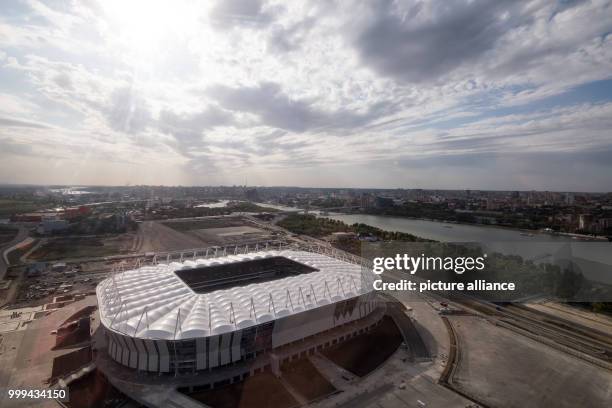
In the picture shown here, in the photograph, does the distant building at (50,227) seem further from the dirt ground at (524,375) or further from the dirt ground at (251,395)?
the dirt ground at (524,375)

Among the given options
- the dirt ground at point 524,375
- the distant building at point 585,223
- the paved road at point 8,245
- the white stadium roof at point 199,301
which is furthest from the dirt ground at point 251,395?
the distant building at point 585,223

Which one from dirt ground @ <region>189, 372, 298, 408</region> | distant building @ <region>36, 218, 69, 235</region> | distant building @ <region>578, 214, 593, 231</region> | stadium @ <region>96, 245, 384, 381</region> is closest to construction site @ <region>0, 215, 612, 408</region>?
dirt ground @ <region>189, 372, 298, 408</region>

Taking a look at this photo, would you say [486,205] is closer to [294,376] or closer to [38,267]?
[294,376]

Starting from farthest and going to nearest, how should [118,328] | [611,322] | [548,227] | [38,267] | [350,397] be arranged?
[548,227]
[38,267]
[611,322]
[118,328]
[350,397]

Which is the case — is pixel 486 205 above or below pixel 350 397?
above

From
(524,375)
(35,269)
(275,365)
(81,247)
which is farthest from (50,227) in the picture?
(524,375)

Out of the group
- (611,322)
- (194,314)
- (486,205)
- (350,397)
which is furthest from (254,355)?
(486,205)

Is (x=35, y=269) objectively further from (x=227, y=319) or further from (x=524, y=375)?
(x=524, y=375)
